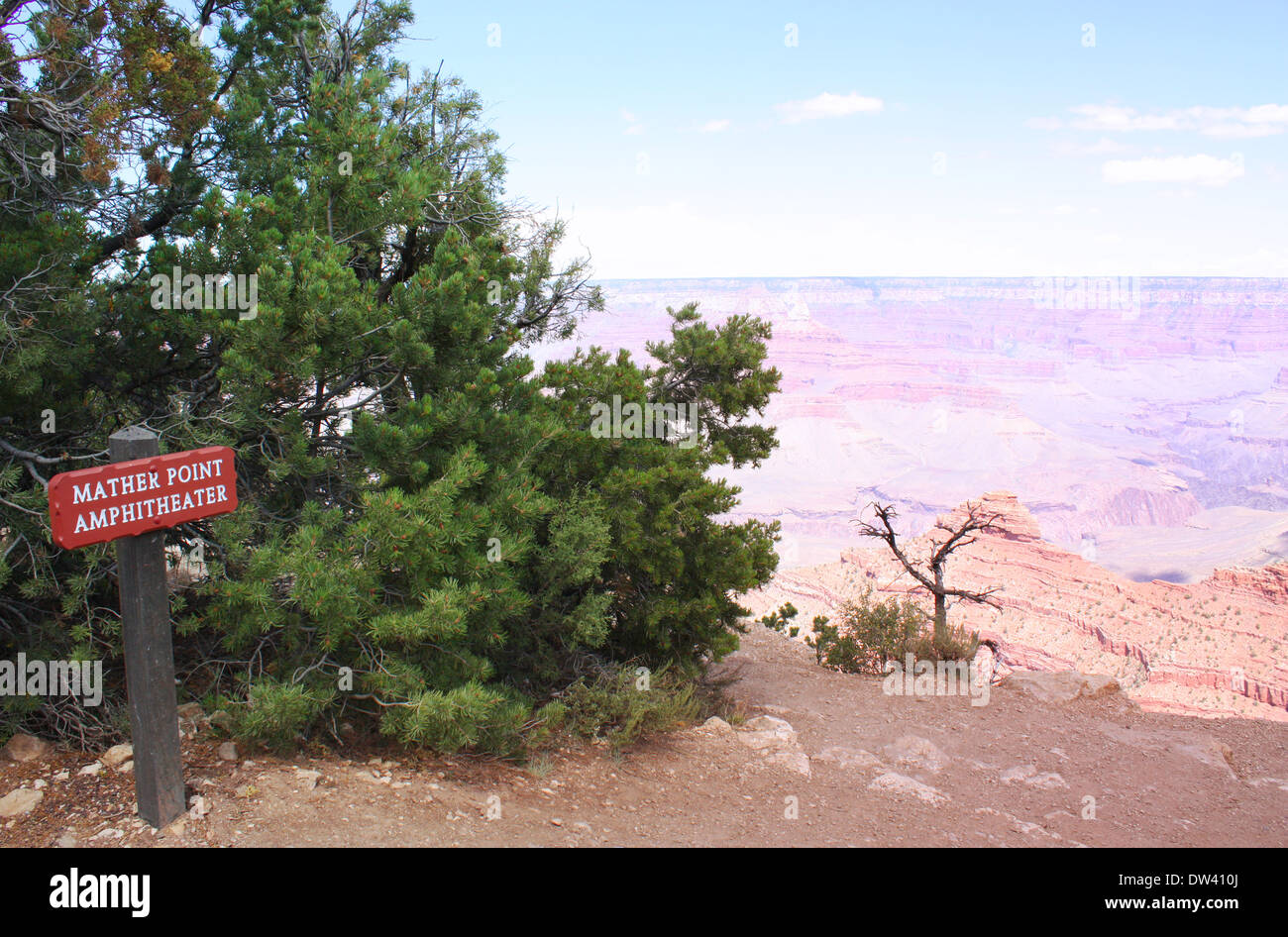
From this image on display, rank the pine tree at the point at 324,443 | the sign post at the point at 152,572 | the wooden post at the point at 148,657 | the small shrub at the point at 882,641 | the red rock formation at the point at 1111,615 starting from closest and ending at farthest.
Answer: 1. the sign post at the point at 152,572
2. the wooden post at the point at 148,657
3. the pine tree at the point at 324,443
4. the small shrub at the point at 882,641
5. the red rock formation at the point at 1111,615

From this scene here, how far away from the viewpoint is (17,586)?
19.9 ft

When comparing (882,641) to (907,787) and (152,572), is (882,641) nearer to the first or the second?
(907,787)

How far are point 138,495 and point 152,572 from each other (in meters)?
0.48

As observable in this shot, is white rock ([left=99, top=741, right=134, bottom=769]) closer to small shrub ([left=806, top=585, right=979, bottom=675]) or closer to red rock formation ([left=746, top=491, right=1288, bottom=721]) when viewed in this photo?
small shrub ([left=806, top=585, right=979, bottom=675])

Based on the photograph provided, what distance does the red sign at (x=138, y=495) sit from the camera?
4.07 metres

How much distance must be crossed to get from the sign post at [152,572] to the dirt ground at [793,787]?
294mm

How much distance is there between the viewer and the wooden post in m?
4.49

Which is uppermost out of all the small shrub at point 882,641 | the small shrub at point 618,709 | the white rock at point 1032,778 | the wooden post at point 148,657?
the wooden post at point 148,657

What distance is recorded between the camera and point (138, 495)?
4.35 meters

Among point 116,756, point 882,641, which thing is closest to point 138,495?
point 116,756

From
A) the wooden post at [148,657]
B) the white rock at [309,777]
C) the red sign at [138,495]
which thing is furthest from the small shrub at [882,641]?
the red sign at [138,495]

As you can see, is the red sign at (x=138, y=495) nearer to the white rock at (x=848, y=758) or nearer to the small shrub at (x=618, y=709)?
the small shrub at (x=618, y=709)

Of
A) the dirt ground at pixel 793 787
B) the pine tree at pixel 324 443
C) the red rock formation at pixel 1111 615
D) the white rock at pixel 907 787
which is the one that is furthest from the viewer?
the red rock formation at pixel 1111 615

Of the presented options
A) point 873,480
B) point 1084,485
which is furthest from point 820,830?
point 1084,485
